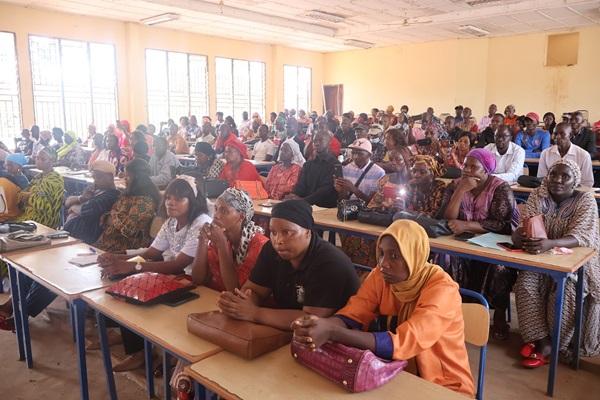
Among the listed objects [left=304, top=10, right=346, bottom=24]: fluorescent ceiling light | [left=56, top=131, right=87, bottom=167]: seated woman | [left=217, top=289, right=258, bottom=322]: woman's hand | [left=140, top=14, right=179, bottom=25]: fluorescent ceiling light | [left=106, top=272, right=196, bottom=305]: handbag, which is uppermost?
[left=304, top=10, right=346, bottom=24]: fluorescent ceiling light

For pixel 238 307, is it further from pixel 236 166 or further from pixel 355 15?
pixel 355 15

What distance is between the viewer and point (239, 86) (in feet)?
60.2

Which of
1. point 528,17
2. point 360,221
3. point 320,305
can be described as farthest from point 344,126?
point 320,305

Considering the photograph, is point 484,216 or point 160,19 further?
point 160,19

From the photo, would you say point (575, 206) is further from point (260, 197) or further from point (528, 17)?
point (528, 17)

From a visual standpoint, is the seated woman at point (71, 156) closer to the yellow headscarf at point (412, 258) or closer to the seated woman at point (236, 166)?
the seated woman at point (236, 166)

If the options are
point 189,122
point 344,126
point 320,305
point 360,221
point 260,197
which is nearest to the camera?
point 320,305

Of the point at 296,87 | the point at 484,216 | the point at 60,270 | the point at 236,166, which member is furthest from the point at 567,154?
the point at 296,87

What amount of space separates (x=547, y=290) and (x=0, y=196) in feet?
16.5

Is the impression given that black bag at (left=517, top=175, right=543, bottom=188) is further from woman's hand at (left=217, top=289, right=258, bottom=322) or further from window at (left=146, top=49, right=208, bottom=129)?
window at (left=146, top=49, right=208, bottom=129)

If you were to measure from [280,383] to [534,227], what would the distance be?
2229mm

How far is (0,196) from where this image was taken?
484cm

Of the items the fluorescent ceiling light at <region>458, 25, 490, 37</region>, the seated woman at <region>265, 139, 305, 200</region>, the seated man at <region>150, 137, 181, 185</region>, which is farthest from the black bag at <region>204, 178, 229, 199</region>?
the fluorescent ceiling light at <region>458, 25, 490, 37</region>

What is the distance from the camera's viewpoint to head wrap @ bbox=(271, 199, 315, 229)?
7.41 feet
